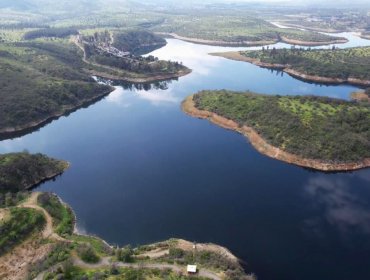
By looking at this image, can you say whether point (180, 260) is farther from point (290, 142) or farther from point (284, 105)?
point (284, 105)

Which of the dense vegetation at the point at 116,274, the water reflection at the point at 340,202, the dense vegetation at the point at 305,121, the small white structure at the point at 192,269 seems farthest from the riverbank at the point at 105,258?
the dense vegetation at the point at 305,121

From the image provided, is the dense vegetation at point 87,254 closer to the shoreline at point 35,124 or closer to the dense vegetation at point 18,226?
the dense vegetation at point 18,226

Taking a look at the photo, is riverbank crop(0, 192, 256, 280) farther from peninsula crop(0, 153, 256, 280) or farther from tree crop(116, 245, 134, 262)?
tree crop(116, 245, 134, 262)

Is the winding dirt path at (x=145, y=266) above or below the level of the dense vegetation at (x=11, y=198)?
above

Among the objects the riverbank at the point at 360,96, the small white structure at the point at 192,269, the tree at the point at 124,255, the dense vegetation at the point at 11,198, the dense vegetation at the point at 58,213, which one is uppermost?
the small white structure at the point at 192,269

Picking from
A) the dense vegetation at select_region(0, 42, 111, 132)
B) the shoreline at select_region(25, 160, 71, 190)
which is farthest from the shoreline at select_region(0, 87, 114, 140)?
the shoreline at select_region(25, 160, 71, 190)

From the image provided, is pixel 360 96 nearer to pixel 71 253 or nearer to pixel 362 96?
pixel 362 96

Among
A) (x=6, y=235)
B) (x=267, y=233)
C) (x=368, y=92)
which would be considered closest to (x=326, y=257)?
(x=267, y=233)
